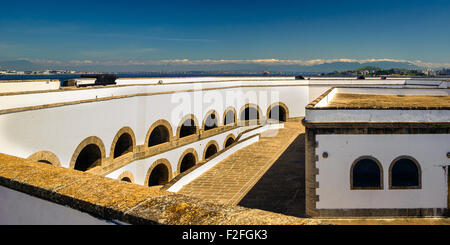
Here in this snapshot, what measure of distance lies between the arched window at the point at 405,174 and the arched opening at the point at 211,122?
11907 millimetres

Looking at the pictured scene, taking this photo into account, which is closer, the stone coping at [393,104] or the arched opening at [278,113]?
the stone coping at [393,104]

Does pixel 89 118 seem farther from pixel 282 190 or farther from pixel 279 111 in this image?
pixel 279 111

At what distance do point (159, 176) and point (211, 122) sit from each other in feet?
17.1

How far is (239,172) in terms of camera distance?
12.6m

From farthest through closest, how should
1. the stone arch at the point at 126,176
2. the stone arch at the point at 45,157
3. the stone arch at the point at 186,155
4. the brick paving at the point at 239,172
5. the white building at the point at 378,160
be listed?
the stone arch at the point at 186,155, the stone arch at the point at 126,176, the brick paving at the point at 239,172, the stone arch at the point at 45,157, the white building at the point at 378,160

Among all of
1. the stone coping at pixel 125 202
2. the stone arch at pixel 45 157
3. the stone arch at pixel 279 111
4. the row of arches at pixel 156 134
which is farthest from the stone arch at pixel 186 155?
the stone coping at pixel 125 202

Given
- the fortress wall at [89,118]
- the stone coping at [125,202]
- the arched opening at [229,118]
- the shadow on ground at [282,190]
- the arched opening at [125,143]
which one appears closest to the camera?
the stone coping at [125,202]

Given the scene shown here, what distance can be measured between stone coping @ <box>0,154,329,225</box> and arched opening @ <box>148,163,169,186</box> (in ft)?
41.6

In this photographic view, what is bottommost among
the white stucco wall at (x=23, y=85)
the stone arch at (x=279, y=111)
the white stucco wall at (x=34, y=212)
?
the stone arch at (x=279, y=111)

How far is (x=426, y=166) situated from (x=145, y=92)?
10429 millimetres

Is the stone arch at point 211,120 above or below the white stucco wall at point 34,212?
below

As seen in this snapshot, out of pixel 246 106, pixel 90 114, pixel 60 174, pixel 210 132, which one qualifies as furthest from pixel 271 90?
pixel 60 174

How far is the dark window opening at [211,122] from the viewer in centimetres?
1930

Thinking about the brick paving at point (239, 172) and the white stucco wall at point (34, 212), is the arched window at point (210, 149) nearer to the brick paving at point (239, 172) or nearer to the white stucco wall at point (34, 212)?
the brick paving at point (239, 172)
